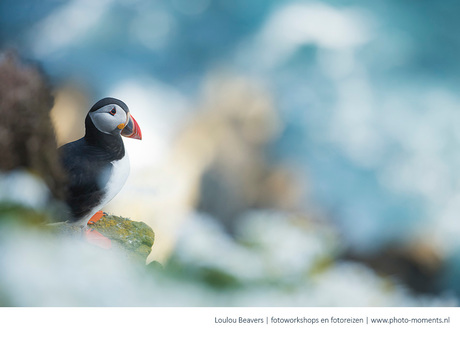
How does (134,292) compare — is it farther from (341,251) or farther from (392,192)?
(392,192)

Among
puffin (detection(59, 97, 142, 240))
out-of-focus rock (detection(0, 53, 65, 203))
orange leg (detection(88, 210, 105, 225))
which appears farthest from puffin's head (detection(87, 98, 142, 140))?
orange leg (detection(88, 210, 105, 225))

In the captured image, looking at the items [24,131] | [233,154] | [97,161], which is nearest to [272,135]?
[233,154]

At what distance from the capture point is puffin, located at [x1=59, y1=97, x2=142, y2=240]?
1.33 metres

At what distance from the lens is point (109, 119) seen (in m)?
1.36

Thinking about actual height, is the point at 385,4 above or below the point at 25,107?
above

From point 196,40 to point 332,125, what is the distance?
0.53m

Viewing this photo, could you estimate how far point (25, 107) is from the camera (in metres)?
1.36

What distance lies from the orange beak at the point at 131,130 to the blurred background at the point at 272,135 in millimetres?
41

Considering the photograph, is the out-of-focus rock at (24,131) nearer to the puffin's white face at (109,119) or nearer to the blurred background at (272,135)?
the blurred background at (272,135)

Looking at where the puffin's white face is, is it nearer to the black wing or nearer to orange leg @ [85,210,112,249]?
the black wing

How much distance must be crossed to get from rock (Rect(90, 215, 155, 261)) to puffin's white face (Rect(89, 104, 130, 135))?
0.92 feet

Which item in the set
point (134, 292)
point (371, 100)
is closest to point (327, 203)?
point (371, 100)
